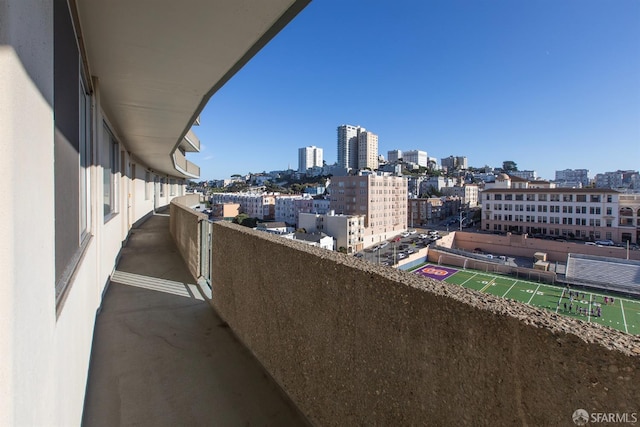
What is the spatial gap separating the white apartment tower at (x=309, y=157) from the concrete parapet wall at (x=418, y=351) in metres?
144

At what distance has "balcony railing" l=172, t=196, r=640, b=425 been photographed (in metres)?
1.04

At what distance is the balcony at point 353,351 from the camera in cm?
108

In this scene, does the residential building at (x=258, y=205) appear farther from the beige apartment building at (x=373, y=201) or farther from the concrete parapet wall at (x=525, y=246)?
the concrete parapet wall at (x=525, y=246)

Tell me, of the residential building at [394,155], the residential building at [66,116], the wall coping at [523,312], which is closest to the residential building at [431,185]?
the residential building at [394,155]

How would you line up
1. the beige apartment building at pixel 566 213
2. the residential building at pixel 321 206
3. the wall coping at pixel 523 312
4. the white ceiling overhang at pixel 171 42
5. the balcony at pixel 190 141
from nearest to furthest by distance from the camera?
1. the wall coping at pixel 523 312
2. the white ceiling overhang at pixel 171 42
3. the balcony at pixel 190 141
4. the beige apartment building at pixel 566 213
5. the residential building at pixel 321 206

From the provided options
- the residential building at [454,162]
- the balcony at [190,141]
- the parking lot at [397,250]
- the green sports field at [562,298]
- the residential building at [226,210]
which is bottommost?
the green sports field at [562,298]

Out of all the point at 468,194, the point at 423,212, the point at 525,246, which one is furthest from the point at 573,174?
the point at 525,246

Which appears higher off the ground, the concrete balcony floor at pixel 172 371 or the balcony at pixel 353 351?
the balcony at pixel 353 351

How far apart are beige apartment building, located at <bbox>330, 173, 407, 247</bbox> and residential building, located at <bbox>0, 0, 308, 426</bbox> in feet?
138

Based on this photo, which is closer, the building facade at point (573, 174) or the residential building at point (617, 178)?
the residential building at point (617, 178)

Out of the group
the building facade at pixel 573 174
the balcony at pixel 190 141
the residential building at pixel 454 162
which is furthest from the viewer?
the residential building at pixel 454 162

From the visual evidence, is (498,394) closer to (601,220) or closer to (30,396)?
(30,396)

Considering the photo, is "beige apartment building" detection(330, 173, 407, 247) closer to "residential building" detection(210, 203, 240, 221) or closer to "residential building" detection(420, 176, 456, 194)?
"residential building" detection(210, 203, 240, 221)

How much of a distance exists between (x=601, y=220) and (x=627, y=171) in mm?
95718
